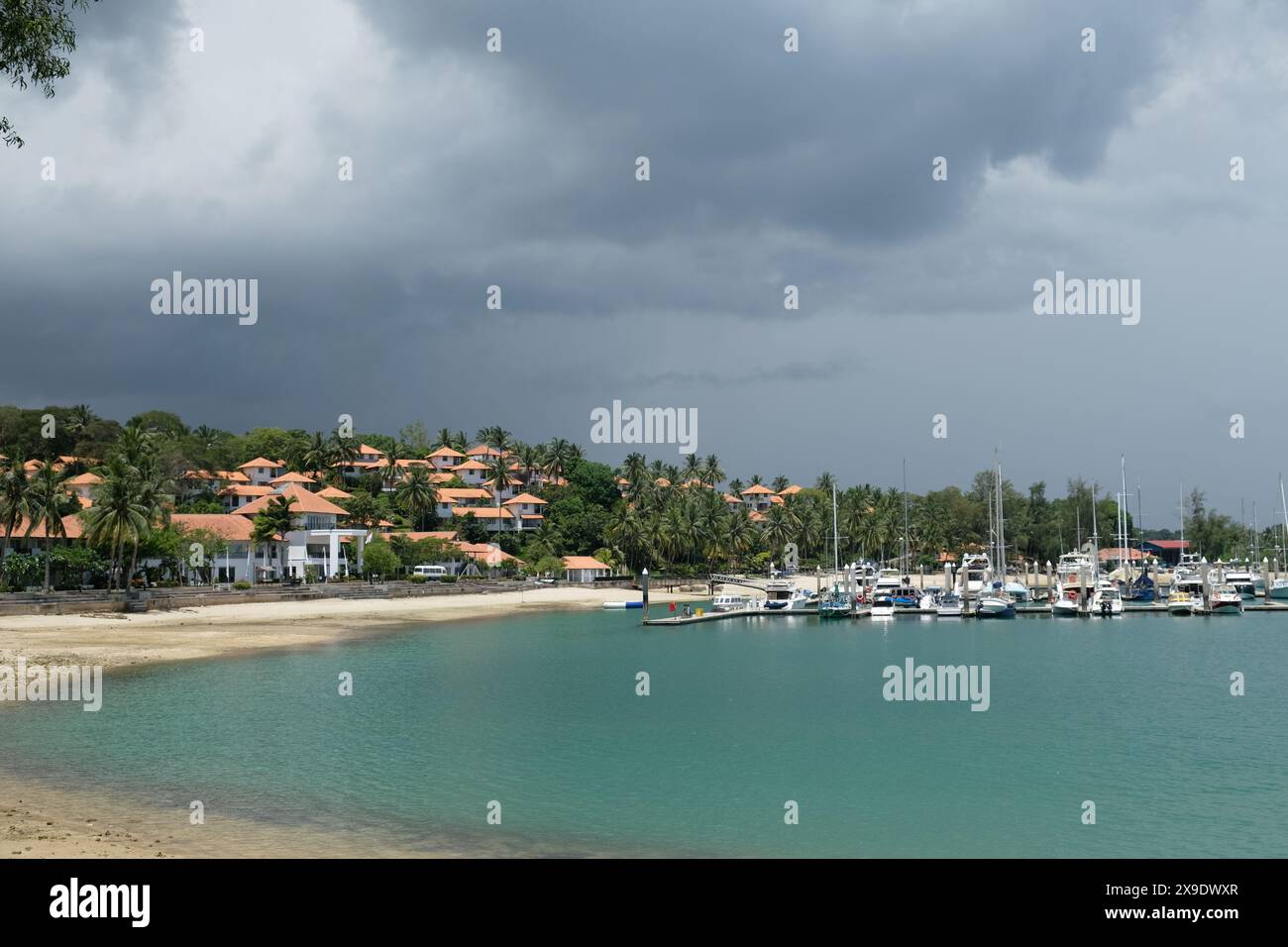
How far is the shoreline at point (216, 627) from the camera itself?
164 feet

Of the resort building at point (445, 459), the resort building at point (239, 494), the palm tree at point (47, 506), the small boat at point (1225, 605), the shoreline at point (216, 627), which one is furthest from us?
the resort building at point (445, 459)

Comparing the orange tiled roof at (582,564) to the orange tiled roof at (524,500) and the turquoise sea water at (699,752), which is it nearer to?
the orange tiled roof at (524,500)

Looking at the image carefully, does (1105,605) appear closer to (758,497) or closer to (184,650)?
(184,650)

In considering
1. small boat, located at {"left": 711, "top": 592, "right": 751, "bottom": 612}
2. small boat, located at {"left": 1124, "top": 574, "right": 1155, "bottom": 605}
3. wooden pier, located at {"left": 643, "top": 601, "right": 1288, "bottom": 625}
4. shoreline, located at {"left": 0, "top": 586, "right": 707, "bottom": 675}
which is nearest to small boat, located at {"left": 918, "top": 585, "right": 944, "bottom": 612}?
wooden pier, located at {"left": 643, "top": 601, "right": 1288, "bottom": 625}

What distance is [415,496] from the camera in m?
126

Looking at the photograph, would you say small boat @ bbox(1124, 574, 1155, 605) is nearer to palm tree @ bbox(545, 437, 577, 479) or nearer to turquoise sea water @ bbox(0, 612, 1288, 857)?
turquoise sea water @ bbox(0, 612, 1288, 857)

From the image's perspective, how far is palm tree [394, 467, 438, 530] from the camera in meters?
126

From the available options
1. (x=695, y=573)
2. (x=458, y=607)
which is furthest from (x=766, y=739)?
(x=695, y=573)

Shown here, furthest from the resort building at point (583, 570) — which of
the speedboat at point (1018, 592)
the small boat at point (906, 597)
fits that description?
the speedboat at point (1018, 592)

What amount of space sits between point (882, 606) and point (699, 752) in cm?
5962

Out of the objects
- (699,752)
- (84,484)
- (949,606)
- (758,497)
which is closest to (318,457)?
(84,484)

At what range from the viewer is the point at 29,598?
6412 cm

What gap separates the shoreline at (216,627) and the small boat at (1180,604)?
55513mm
